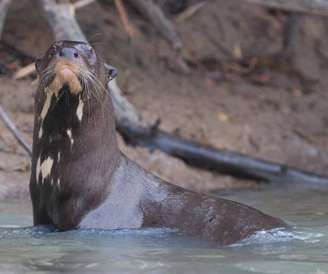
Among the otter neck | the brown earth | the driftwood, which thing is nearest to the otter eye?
the otter neck

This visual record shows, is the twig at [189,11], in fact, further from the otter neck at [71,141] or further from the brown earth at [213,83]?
the otter neck at [71,141]

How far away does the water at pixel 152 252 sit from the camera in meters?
4.58

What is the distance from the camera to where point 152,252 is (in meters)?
5.02

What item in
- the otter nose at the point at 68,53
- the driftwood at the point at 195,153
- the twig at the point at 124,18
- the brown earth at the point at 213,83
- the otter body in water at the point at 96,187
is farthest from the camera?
the twig at the point at 124,18

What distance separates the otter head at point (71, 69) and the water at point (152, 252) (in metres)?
0.72

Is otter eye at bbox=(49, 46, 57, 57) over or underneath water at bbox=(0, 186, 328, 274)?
over

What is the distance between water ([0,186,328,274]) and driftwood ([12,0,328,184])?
6.52 ft

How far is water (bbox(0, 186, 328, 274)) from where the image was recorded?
15.0 feet

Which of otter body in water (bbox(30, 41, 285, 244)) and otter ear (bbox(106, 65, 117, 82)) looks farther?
otter ear (bbox(106, 65, 117, 82))

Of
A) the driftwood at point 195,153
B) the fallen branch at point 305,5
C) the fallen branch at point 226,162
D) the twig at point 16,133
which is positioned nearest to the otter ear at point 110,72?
the twig at point 16,133

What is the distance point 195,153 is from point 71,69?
313 centimetres

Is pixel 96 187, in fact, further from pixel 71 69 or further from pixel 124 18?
pixel 124 18

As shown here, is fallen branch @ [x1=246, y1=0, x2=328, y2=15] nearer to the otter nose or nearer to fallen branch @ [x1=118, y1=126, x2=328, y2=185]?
fallen branch @ [x1=118, y1=126, x2=328, y2=185]

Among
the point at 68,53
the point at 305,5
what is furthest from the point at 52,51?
the point at 305,5
